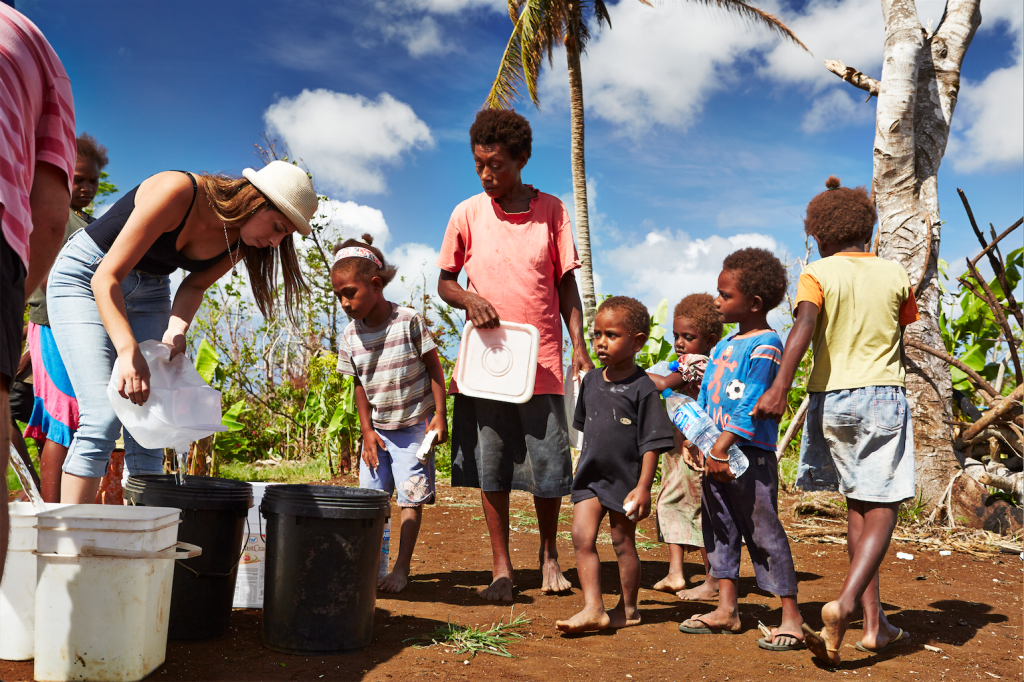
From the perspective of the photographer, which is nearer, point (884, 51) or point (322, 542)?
point (322, 542)

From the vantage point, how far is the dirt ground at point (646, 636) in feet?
8.36

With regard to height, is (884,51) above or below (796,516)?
above

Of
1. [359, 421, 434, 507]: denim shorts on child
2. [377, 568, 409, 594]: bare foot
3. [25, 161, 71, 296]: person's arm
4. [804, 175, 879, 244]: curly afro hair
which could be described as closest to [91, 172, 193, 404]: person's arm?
[25, 161, 71, 296]: person's arm

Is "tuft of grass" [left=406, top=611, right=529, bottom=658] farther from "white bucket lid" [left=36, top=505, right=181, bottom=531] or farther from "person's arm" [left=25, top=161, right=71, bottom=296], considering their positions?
"person's arm" [left=25, top=161, right=71, bottom=296]

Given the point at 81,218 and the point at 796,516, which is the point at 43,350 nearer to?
the point at 81,218

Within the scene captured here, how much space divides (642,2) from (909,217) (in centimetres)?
1059

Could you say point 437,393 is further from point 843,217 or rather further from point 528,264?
point 843,217

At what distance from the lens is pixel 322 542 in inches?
103

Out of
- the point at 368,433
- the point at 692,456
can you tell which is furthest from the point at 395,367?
the point at 692,456

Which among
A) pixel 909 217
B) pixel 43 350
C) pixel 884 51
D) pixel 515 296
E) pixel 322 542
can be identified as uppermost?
pixel 884 51

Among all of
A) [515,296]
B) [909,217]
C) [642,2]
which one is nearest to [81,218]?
[515,296]

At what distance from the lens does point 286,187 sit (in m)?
2.83

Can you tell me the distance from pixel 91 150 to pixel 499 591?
3.58m

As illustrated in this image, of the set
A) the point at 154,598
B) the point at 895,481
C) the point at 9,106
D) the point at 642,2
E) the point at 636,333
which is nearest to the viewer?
the point at 9,106
